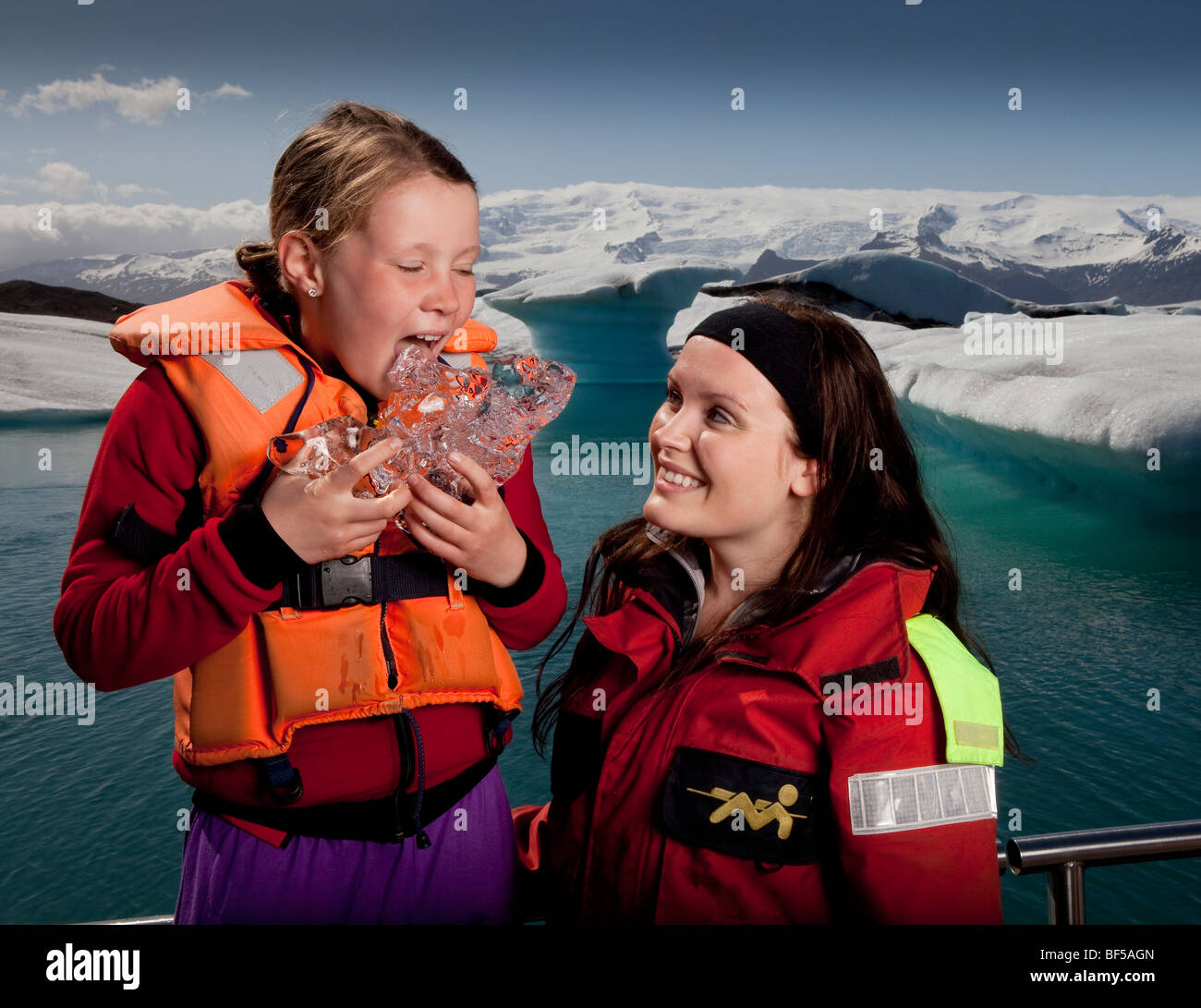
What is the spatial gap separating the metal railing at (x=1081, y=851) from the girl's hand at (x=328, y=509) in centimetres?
65

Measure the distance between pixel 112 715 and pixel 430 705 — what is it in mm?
3614

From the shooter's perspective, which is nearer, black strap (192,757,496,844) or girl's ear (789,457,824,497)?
black strap (192,757,496,844)

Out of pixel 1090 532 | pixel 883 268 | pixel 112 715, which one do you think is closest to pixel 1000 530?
pixel 1090 532

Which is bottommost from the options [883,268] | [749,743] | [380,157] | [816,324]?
[749,743]

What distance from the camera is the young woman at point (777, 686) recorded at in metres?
0.75

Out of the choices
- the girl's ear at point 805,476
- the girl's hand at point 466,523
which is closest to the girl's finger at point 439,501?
the girl's hand at point 466,523

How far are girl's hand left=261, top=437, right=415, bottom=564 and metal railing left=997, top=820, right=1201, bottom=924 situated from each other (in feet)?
2.13

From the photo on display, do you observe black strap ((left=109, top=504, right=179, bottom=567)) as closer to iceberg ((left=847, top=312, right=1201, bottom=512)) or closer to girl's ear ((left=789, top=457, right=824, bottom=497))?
girl's ear ((left=789, top=457, right=824, bottom=497))

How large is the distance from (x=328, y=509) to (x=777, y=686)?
42 centimetres

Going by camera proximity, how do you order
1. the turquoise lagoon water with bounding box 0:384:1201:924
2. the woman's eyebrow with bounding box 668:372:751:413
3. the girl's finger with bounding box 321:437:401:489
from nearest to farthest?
1. the girl's finger with bounding box 321:437:401:489
2. the woman's eyebrow with bounding box 668:372:751:413
3. the turquoise lagoon water with bounding box 0:384:1201:924

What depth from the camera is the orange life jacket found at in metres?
0.75

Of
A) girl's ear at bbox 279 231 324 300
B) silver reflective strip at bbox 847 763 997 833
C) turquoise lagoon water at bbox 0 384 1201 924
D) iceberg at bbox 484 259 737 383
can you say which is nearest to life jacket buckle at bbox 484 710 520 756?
silver reflective strip at bbox 847 763 997 833
